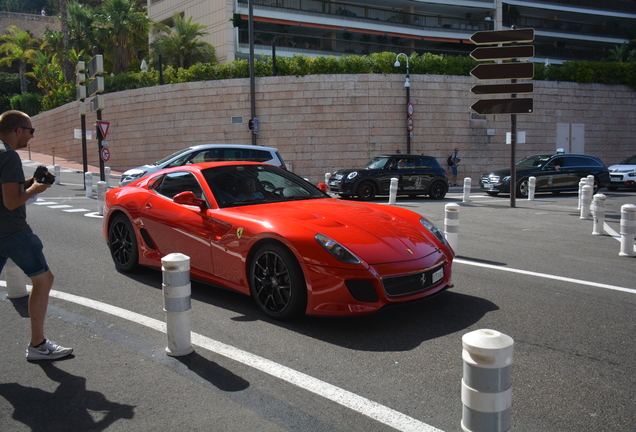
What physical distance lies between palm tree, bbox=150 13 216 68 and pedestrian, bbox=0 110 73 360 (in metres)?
31.4

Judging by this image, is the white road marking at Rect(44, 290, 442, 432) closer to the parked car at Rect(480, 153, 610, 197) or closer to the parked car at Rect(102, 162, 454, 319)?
the parked car at Rect(102, 162, 454, 319)

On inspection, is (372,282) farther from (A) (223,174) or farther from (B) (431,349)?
(A) (223,174)

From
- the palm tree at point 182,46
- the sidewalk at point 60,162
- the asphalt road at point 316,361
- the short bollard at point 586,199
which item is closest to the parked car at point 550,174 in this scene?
the short bollard at point 586,199

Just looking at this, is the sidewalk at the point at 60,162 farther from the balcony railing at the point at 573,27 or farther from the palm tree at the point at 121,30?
the balcony railing at the point at 573,27

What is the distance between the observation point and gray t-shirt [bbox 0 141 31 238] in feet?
12.3

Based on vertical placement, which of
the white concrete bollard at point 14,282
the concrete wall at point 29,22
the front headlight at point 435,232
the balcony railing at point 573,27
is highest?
the concrete wall at point 29,22

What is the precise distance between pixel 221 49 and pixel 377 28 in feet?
36.6

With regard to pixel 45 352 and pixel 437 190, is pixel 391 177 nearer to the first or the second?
pixel 437 190

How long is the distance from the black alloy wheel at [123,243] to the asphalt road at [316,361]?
0.20 metres

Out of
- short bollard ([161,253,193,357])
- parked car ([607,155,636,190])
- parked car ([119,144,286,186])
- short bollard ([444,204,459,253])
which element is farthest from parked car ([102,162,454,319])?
parked car ([607,155,636,190])

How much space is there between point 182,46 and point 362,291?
106 feet

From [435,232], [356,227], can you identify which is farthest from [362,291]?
[435,232]

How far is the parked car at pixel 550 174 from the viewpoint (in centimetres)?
2005

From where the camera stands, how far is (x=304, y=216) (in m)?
5.07
